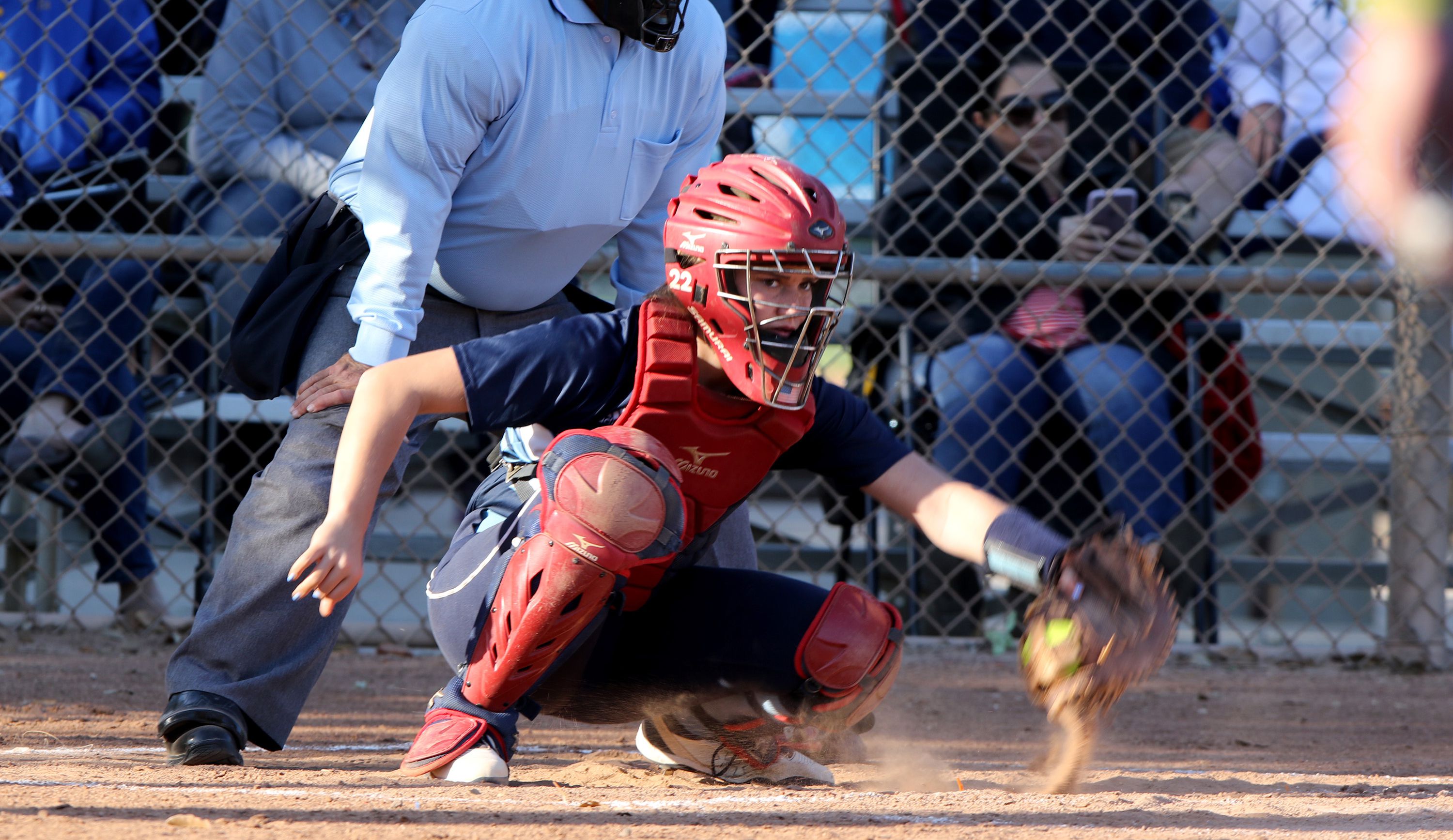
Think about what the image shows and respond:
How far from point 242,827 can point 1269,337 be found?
4542mm

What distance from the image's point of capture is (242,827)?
76.9 inches

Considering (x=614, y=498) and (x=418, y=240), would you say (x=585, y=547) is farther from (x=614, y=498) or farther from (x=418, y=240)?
(x=418, y=240)

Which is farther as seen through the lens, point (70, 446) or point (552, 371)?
point (70, 446)

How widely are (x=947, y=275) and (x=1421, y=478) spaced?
165 cm

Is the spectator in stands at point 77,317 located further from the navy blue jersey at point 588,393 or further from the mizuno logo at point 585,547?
the mizuno logo at point 585,547

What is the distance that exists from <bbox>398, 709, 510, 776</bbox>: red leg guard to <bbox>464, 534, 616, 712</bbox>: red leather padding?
0.18ft

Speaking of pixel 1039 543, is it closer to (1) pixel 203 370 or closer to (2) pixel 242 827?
(2) pixel 242 827

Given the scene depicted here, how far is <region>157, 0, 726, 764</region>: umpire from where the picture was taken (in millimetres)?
2576

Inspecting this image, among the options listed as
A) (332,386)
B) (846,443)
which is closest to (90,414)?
(332,386)

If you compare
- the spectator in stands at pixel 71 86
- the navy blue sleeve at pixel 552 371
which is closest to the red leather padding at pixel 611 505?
the navy blue sleeve at pixel 552 371

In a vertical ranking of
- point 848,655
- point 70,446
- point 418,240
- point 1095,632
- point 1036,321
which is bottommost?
point 70,446

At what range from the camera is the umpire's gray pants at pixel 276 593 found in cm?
265

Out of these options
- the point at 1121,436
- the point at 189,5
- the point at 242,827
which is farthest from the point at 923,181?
the point at 242,827

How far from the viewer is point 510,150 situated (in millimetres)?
2693
